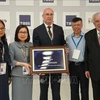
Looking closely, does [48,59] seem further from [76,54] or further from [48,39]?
[76,54]

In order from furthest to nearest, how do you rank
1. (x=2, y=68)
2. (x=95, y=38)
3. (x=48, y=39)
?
(x=48, y=39)
(x=95, y=38)
(x=2, y=68)

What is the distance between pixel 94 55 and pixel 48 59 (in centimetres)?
54

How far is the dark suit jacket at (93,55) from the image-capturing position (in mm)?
2371

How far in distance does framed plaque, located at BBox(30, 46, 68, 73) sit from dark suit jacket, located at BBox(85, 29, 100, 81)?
27 cm

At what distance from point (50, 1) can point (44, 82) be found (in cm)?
150

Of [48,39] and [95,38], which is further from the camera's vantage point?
[48,39]

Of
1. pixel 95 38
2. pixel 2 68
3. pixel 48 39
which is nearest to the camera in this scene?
pixel 2 68

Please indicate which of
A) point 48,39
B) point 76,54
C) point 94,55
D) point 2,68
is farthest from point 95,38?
point 2,68

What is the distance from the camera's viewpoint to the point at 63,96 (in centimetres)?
365

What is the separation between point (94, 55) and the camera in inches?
93.9

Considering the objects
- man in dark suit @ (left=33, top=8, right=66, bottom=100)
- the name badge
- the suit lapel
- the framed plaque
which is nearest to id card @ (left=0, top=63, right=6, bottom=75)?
the framed plaque

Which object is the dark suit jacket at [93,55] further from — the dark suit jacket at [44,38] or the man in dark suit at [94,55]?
the dark suit jacket at [44,38]

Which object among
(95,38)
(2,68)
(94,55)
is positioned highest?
(95,38)

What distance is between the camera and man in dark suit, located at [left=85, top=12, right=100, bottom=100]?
7.79 feet
